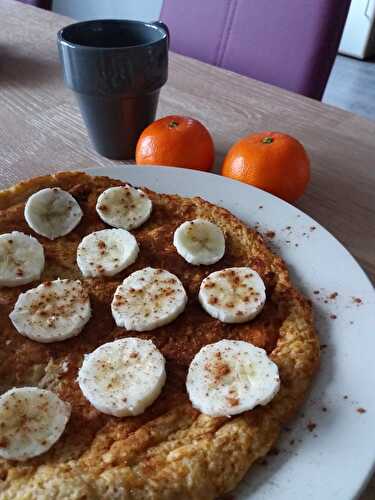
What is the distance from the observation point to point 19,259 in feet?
4.25

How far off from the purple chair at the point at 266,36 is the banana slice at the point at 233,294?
1303 millimetres

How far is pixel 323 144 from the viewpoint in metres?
1.81

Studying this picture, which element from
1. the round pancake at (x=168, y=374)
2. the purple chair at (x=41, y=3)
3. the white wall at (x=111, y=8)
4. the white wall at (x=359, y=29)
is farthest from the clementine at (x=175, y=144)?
the white wall at (x=359, y=29)

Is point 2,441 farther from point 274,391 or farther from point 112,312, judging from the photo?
point 274,391

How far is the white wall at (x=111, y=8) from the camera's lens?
16.9 ft

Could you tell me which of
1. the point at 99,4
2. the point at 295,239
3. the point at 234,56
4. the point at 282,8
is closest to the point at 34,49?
the point at 234,56

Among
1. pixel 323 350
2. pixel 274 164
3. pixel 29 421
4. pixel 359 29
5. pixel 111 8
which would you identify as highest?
pixel 274 164

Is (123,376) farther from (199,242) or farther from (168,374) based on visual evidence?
(199,242)

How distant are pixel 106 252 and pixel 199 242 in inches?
9.0

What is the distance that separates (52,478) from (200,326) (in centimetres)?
44

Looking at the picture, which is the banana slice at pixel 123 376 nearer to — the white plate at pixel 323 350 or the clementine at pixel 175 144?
the white plate at pixel 323 350

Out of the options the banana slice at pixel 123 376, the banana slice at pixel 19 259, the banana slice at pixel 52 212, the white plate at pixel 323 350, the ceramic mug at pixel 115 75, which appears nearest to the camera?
the white plate at pixel 323 350

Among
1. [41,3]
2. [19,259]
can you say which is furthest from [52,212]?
[41,3]

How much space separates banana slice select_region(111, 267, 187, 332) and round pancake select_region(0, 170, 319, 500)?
25 mm
